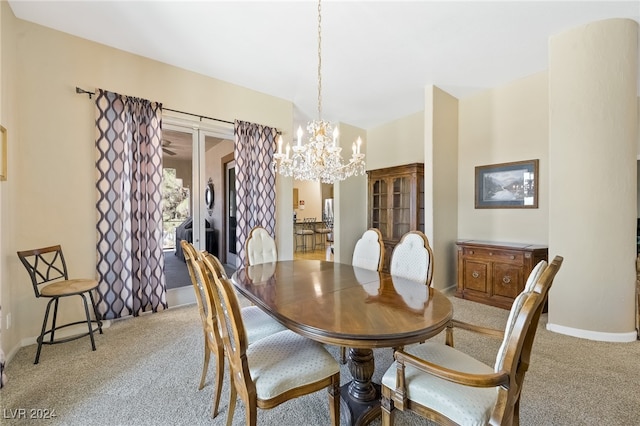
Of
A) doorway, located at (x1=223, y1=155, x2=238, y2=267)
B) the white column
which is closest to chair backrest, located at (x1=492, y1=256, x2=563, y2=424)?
the white column

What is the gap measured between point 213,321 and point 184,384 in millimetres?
804

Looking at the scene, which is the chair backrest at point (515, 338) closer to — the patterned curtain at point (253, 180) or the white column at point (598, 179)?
the white column at point (598, 179)

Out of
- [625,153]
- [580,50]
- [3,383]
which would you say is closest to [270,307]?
[3,383]

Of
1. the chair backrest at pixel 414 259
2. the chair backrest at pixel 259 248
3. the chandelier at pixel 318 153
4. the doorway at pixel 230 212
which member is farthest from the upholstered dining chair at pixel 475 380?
the doorway at pixel 230 212

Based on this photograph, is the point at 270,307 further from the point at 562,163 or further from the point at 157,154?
the point at 562,163

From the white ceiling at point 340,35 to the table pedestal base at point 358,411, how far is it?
3.06 meters

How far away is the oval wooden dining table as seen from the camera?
4.36ft

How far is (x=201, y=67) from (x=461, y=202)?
13.8 ft

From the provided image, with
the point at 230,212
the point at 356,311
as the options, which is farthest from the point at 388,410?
the point at 230,212

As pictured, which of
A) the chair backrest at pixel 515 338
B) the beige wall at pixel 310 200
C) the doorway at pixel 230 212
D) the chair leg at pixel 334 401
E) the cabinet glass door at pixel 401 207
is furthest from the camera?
the beige wall at pixel 310 200

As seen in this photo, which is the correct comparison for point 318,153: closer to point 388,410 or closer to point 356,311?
point 356,311

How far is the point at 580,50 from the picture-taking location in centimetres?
291

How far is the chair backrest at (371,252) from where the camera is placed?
9.04 feet

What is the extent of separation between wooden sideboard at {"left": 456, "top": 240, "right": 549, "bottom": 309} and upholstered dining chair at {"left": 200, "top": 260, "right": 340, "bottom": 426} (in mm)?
3069
